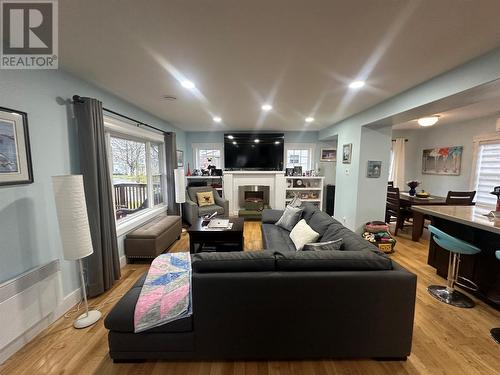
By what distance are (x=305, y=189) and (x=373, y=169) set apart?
234cm

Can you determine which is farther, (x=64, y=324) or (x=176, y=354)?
(x=64, y=324)

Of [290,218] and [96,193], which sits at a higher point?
[96,193]

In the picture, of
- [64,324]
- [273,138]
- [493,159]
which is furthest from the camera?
[273,138]

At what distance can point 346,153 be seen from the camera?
4.46 meters

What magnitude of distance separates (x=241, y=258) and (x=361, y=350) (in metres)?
1.10

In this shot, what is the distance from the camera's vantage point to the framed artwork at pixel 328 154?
634 cm

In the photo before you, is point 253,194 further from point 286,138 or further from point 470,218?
point 470,218

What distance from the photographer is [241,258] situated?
1.61m

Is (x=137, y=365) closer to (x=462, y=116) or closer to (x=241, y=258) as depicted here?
(x=241, y=258)

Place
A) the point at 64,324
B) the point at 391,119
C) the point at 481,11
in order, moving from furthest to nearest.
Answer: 1. the point at 391,119
2. the point at 64,324
3. the point at 481,11

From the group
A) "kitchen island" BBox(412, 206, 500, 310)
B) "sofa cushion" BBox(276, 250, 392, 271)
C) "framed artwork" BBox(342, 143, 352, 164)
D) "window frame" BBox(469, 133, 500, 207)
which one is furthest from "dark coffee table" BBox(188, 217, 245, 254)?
"window frame" BBox(469, 133, 500, 207)

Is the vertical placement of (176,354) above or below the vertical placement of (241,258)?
below

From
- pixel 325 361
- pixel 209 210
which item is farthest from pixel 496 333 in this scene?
pixel 209 210

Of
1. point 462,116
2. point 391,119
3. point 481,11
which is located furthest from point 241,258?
point 462,116
